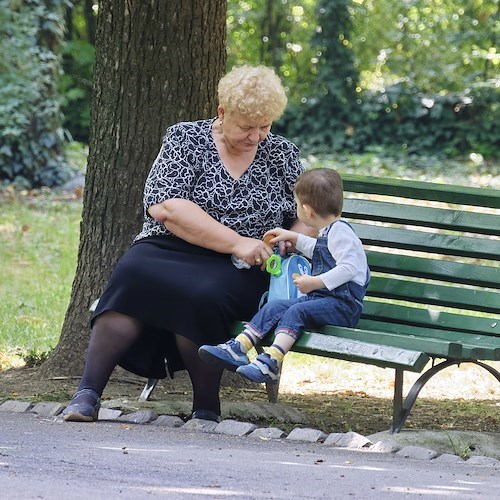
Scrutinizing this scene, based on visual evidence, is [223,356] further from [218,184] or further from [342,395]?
[342,395]

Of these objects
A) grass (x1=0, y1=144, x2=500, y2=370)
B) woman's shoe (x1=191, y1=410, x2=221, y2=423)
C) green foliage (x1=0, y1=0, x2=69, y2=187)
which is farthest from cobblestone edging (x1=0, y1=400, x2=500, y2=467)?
green foliage (x1=0, y1=0, x2=69, y2=187)

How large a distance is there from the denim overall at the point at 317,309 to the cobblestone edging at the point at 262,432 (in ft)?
1.23

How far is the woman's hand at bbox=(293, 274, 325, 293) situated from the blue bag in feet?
0.48

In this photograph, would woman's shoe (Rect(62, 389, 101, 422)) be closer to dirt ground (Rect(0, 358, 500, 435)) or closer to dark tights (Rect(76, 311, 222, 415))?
dark tights (Rect(76, 311, 222, 415))

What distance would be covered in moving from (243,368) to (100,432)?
1.94 ft

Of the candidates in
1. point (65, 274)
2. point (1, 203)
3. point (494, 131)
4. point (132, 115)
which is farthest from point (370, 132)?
point (132, 115)

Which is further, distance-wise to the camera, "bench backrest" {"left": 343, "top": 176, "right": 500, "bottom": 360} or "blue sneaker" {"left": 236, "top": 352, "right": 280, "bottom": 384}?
"bench backrest" {"left": 343, "top": 176, "right": 500, "bottom": 360}

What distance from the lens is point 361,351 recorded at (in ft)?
14.6

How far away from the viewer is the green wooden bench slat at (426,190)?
528 centimetres

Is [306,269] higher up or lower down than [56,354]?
higher up

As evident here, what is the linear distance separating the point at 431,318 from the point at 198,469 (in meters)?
1.75

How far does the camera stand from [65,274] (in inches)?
386

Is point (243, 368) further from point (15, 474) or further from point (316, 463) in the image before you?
point (15, 474)

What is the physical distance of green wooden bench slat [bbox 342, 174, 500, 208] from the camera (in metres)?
5.28
